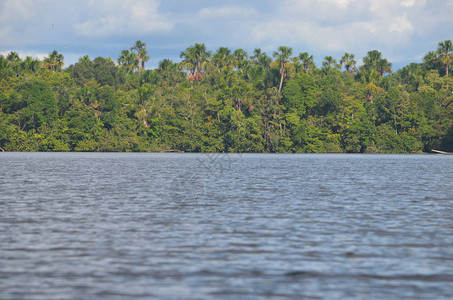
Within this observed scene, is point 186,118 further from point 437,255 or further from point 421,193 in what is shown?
point 437,255

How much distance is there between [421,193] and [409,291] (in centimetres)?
2800

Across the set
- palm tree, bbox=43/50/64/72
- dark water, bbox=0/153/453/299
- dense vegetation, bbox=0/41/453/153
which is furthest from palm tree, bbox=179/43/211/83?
dark water, bbox=0/153/453/299

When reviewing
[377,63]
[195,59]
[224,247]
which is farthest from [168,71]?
[224,247]

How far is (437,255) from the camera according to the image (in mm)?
Answer: 18547

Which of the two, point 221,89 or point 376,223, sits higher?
point 221,89

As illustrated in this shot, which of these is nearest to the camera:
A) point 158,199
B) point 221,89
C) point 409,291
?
point 409,291

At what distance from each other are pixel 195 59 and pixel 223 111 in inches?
1050

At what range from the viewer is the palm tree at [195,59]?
543 feet

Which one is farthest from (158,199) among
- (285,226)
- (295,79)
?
(295,79)

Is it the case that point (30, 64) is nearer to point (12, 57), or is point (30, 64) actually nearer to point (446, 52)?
point (12, 57)

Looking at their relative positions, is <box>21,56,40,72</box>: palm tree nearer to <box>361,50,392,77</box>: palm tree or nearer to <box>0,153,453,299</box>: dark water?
<box>361,50,392,77</box>: palm tree

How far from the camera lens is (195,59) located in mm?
167500

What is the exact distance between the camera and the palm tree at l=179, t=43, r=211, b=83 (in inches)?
6516

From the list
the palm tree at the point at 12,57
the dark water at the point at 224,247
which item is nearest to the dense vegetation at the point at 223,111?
the palm tree at the point at 12,57
